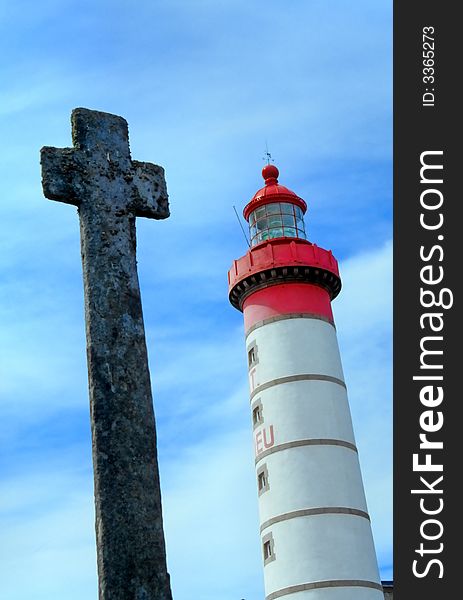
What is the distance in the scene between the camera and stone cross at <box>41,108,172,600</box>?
15.4 feet

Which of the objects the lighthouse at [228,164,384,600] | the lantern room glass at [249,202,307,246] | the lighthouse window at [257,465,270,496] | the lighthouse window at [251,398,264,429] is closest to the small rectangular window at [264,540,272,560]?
the lighthouse at [228,164,384,600]

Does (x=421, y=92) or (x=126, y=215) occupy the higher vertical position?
(x=421, y=92)

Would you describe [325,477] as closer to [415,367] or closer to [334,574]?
[334,574]

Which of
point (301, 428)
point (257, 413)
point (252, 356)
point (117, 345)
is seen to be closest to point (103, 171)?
point (117, 345)

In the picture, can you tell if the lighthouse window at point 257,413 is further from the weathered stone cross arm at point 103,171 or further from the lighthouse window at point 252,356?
the weathered stone cross arm at point 103,171

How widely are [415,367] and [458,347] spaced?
0.74m

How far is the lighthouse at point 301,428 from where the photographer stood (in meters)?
21.7

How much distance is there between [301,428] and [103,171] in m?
18.0

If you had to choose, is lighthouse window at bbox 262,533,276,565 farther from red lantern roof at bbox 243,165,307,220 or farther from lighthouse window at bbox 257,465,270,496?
red lantern roof at bbox 243,165,307,220

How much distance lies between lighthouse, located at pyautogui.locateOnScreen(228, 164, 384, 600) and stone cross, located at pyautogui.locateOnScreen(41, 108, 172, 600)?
686 inches

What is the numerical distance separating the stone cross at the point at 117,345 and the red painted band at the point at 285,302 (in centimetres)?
1925

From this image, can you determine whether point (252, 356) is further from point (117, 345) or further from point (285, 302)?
point (117, 345)

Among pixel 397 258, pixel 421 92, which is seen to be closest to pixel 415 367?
pixel 397 258

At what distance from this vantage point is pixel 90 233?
5320 mm
